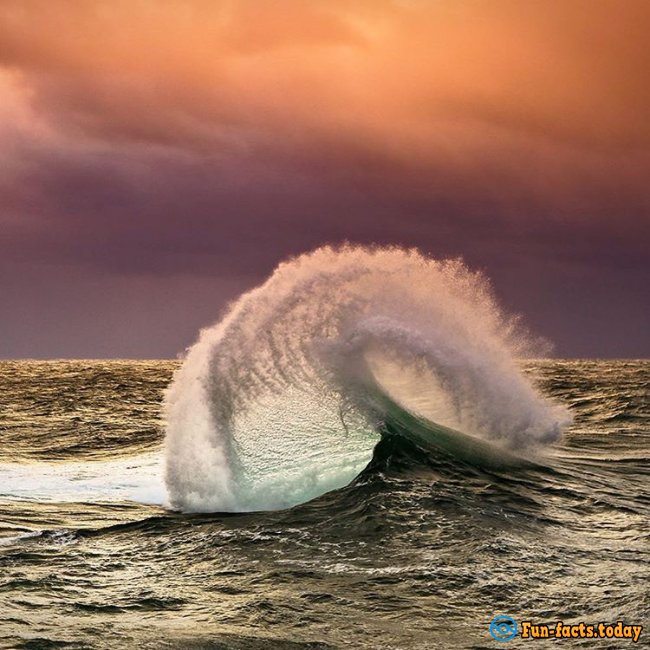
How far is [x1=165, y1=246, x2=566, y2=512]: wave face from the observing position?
15.9m

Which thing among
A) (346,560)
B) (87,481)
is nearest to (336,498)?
(346,560)

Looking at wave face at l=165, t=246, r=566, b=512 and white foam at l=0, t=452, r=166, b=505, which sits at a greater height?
wave face at l=165, t=246, r=566, b=512

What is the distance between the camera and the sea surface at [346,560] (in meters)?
8.31

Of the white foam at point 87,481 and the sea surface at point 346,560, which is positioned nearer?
the sea surface at point 346,560

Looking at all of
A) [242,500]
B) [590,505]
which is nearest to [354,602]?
[242,500]

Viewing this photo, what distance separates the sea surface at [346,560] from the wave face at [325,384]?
1.06 metres

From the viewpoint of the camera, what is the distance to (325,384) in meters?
17.9

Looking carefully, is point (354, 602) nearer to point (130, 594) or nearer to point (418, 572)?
point (418, 572)

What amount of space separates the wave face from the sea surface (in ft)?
3.46

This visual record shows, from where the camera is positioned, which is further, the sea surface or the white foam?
the white foam

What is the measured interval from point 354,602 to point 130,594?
274 centimetres

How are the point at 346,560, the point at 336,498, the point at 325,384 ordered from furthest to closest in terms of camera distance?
the point at 325,384 < the point at 336,498 < the point at 346,560

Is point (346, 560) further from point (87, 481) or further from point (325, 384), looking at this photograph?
point (87, 481)

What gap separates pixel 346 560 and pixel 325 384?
7.51 metres
